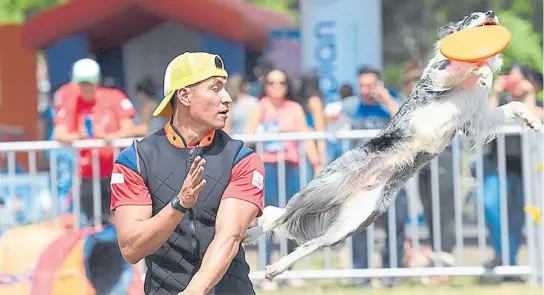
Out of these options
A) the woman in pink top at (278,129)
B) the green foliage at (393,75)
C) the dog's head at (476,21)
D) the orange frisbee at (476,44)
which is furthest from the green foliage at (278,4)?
the orange frisbee at (476,44)

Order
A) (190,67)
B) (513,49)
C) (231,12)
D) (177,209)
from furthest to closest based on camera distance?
(231,12) < (513,49) < (190,67) < (177,209)

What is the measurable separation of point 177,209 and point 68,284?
15.4 ft

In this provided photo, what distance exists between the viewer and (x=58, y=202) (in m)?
9.13

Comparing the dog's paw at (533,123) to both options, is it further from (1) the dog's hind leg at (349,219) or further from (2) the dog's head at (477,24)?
(1) the dog's hind leg at (349,219)

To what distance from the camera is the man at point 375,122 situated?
9.45m

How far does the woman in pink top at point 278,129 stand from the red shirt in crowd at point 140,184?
4464 mm

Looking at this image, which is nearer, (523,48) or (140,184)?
(140,184)

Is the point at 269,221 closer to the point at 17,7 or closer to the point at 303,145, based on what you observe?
the point at 303,145

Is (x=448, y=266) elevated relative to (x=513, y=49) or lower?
lower

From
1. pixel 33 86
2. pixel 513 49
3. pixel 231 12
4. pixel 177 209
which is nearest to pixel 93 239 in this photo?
pixel 177 209

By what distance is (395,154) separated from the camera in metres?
5.82

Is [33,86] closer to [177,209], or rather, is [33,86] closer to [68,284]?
[68,284]

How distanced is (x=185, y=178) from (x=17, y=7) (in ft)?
62.9

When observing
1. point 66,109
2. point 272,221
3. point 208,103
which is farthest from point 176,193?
point 66,109
